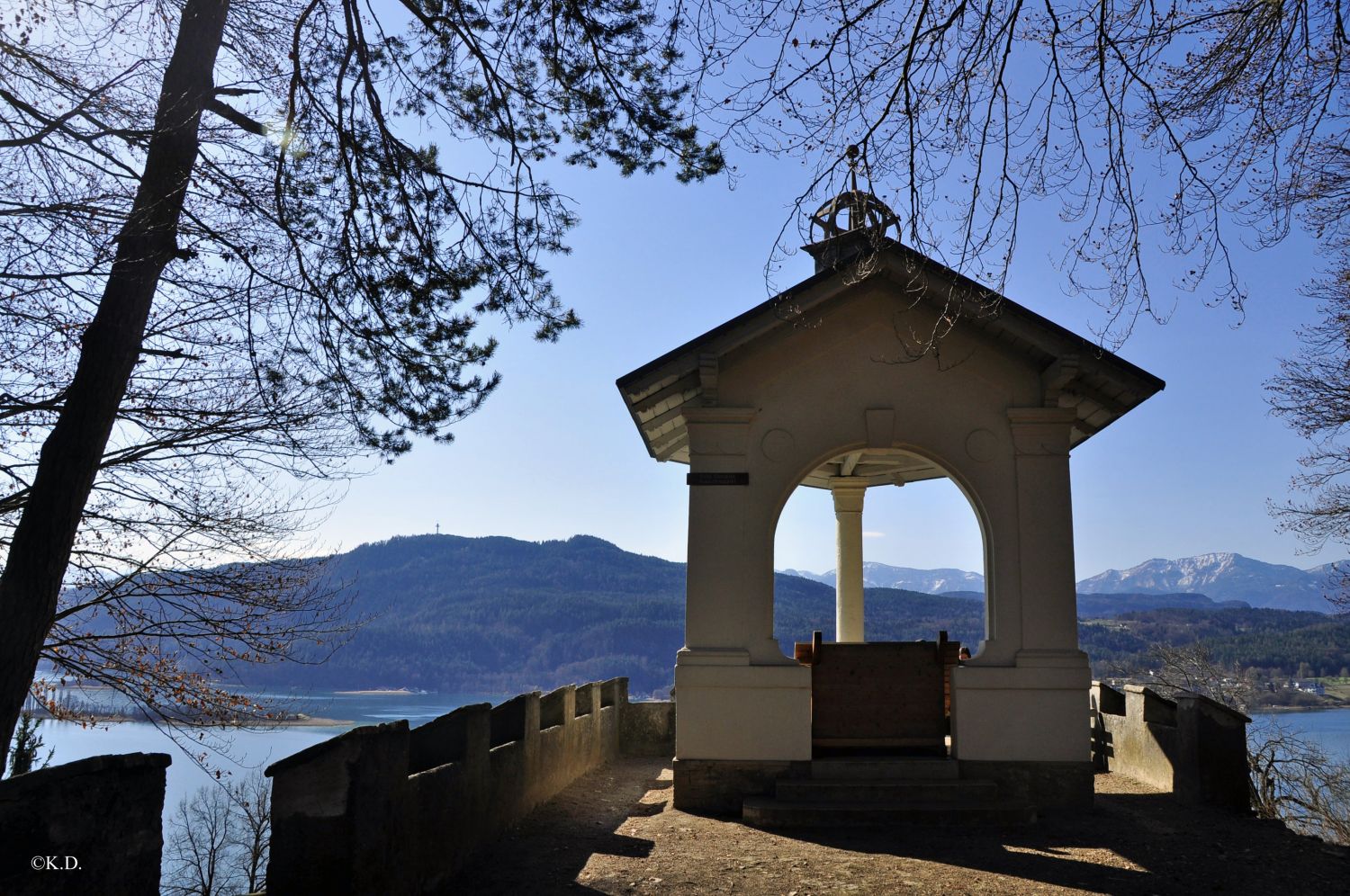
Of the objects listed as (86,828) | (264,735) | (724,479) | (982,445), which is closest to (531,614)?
(264,735)

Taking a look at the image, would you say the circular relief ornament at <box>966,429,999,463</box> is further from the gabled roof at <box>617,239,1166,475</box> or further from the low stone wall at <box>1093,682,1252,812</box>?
the low stone wall at <box>1093,682,1252,812</box>

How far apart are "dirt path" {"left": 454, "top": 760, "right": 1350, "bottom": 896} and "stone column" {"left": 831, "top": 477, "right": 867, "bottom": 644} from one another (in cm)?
475

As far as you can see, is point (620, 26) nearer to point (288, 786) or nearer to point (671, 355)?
point (671, 355)

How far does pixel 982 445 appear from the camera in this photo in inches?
392

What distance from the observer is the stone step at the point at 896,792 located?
Result: 8961 mm

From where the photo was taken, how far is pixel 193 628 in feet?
36.3

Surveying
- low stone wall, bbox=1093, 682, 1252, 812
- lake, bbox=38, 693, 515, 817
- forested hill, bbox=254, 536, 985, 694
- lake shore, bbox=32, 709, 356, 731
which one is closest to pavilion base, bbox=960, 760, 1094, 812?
low stone wall, bbox=1093, 682, 1252, 812

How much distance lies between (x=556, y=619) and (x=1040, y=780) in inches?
3178

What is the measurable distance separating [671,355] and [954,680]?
418 cm

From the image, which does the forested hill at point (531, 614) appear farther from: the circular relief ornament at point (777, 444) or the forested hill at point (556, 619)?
the circular relief ornament at point (777, 444)

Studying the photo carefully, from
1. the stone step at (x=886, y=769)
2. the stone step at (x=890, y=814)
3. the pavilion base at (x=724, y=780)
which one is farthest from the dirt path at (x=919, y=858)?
the stone step at (x=886, y=769)

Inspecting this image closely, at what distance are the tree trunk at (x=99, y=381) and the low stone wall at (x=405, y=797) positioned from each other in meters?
2.15

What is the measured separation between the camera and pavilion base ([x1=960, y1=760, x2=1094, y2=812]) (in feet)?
30.3

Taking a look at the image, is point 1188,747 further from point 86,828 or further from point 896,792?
point 86,828
